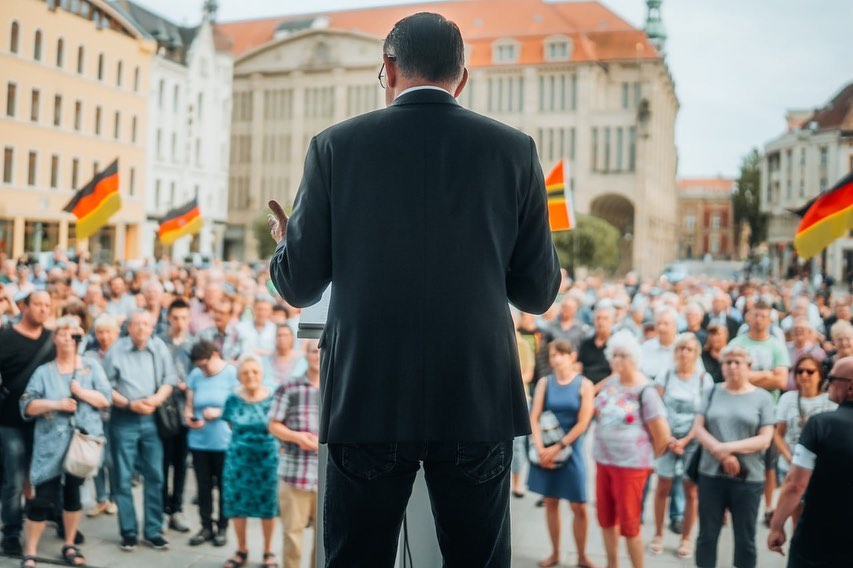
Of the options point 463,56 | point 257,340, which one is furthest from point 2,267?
point 463,56

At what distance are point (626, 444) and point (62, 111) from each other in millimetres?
43555

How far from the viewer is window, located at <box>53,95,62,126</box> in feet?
147

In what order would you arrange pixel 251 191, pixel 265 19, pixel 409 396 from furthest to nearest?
pixel 265 19 < pixel 251 191 < pixel 409 396

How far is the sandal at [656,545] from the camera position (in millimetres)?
8078

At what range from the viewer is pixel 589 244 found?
60125mm

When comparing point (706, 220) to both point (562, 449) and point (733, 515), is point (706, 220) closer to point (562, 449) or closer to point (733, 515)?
point (562, 449)

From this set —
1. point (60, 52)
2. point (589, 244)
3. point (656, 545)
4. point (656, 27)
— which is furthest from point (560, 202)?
point (656, 27)

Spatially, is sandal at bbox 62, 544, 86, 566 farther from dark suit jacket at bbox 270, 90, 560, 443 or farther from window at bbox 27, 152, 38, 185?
window at bbox 27, 152, 38, 185

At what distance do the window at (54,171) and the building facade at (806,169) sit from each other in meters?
48.3

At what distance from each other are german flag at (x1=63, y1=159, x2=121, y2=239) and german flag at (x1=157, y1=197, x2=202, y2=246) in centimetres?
332

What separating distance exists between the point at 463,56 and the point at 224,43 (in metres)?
71.4

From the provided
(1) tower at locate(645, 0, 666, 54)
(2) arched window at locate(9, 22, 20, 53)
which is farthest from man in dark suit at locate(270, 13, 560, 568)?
(1) tower at locate(645, 0, 666, 54)

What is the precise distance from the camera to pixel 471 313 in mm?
2143

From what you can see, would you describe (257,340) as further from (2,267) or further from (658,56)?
(658,56)
